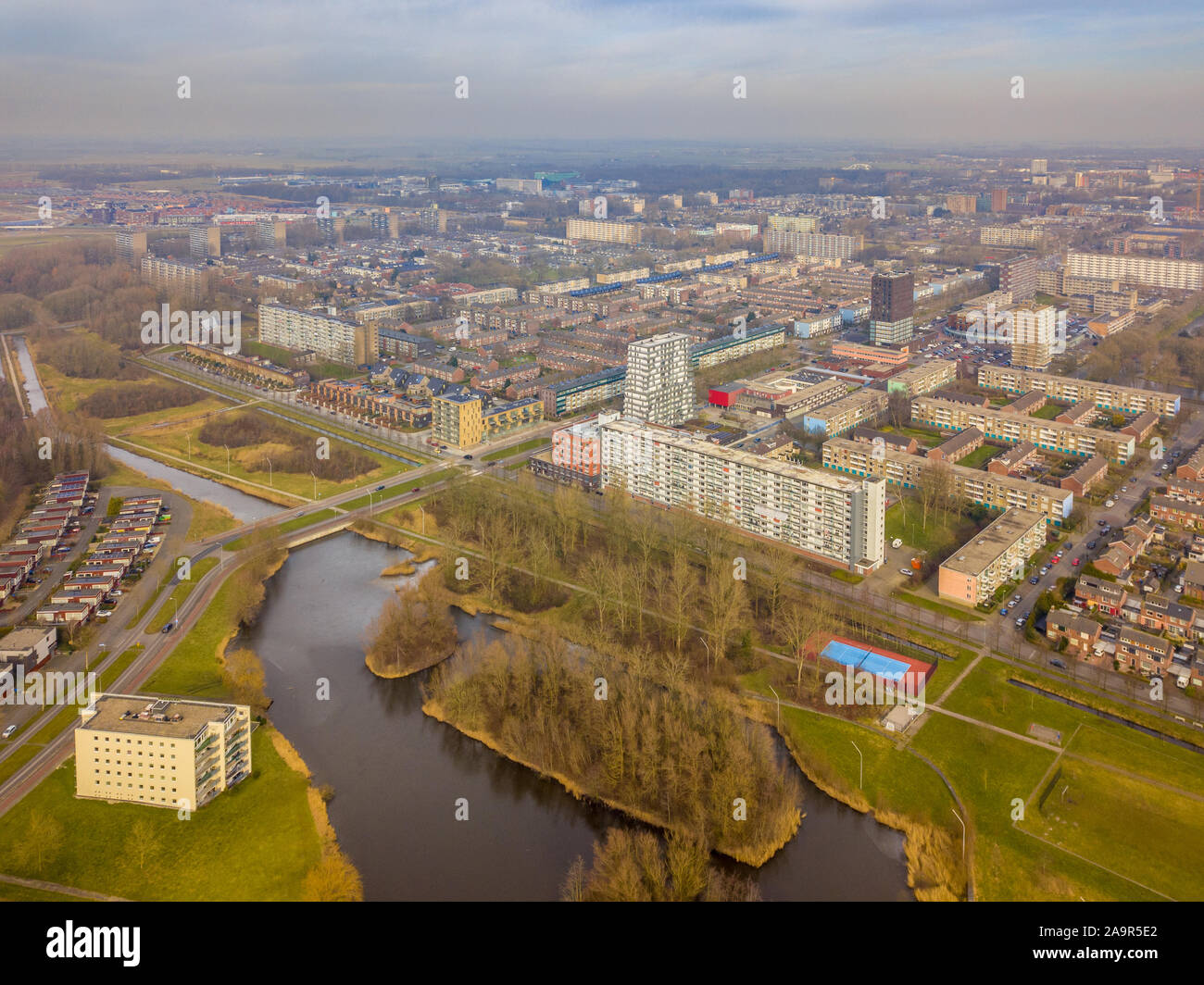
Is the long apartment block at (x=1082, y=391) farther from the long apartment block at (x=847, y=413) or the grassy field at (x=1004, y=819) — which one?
the grassy field at (x=1004, y=819)

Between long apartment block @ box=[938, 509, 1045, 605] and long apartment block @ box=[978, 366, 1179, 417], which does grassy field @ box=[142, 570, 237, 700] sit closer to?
long apartment block @ box=[938, 509, 1045, 605]

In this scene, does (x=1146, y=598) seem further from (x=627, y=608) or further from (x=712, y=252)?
(x=712, y=252)

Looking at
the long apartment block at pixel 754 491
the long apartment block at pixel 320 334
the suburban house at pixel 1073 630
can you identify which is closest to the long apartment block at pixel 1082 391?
the long apartment block at pixel 754 491

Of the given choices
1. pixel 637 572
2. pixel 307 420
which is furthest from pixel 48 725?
pixel 307 420

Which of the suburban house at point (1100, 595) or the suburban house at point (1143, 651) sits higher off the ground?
the suburban house at point (1100, 595)

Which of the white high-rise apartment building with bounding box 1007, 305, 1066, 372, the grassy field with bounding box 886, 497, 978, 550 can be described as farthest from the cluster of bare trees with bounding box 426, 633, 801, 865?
the white high-rise apartment building with bounding box 1007, 305, 1066, 372
